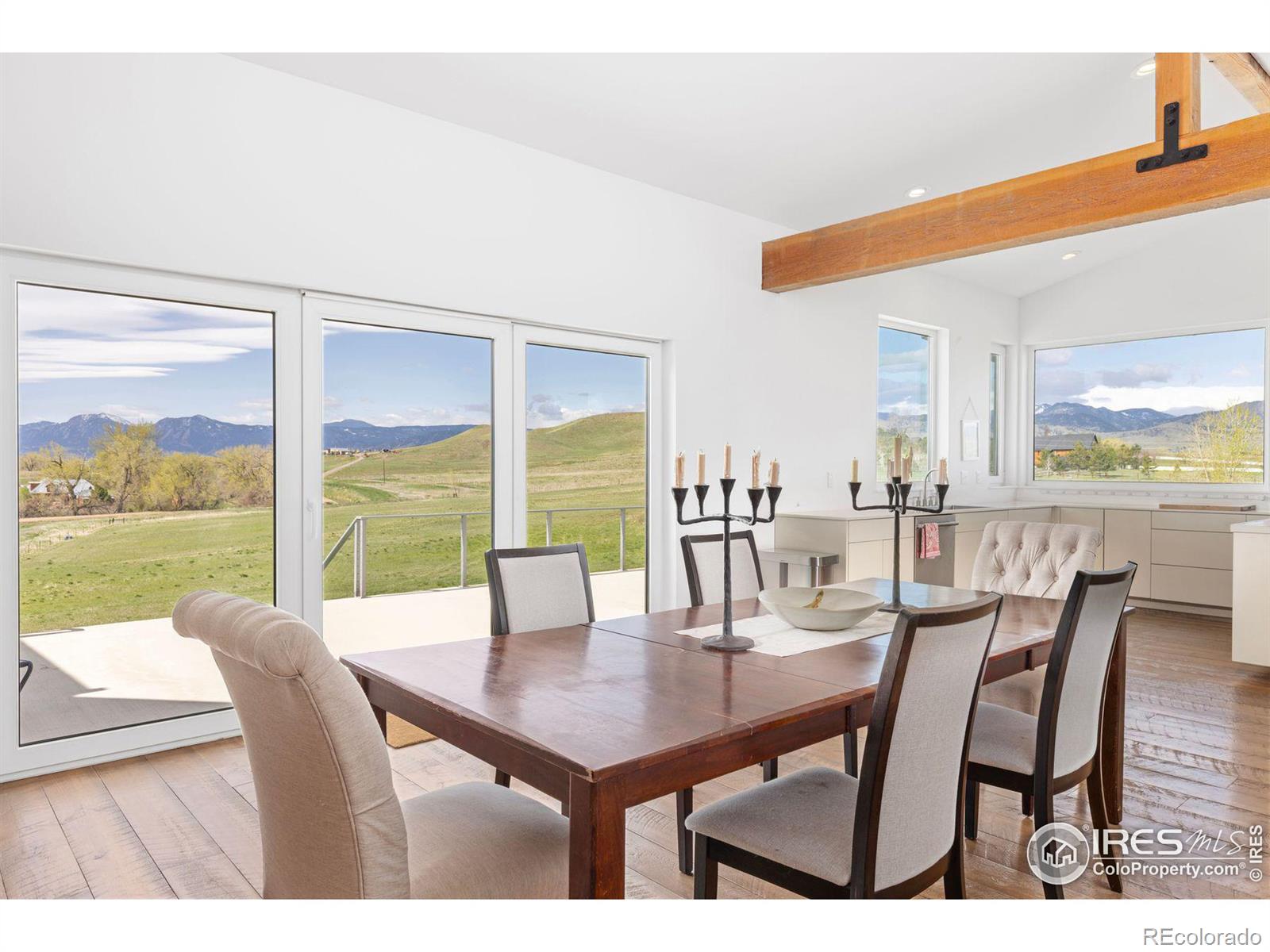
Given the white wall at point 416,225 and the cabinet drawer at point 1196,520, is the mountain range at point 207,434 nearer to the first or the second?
the white wall at point 416,225

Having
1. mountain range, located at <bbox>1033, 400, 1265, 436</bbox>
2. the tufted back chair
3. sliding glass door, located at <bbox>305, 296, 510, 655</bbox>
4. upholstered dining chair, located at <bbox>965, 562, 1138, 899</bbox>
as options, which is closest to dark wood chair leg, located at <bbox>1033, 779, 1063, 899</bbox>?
upholstered dining chair, located at <bbox>965, 562, 1138, 899</bbox>

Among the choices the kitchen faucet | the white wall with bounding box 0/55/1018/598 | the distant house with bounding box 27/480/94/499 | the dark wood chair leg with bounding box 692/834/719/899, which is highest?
the white wall with bounding box 0/55/1018/598

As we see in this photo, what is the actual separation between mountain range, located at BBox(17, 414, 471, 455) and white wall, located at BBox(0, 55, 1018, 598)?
0.61 meters

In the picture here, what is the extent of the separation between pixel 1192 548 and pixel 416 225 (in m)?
5.94

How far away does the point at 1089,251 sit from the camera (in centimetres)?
669

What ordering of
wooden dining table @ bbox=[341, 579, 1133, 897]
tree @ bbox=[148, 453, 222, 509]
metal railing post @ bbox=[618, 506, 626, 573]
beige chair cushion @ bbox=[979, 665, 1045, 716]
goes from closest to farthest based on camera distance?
wooden dining table @ bbox=[341, 579, 1133, 897]
beige chair cushion @ bbox=[979, 665, 1045, 716]
tree @ bbox=[148, 453, 222, 509]
metal railing post @ bbox=[618, 506, 626, 573]

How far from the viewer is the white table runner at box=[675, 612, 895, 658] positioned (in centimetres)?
219

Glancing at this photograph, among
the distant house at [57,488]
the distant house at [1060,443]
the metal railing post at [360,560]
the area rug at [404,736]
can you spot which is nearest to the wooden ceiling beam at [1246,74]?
the distant house at [1060,443]

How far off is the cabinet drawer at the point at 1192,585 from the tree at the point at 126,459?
265 inches

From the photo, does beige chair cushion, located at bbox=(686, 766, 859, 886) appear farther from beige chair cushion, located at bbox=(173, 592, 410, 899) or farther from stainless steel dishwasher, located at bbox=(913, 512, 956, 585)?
stainless steel dishwasher, located at bbox=(913, 512, 956, 585)

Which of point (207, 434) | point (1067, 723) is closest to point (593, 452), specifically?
point (207, 434)

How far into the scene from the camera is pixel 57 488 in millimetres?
2984

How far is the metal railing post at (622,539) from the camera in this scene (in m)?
4.77
